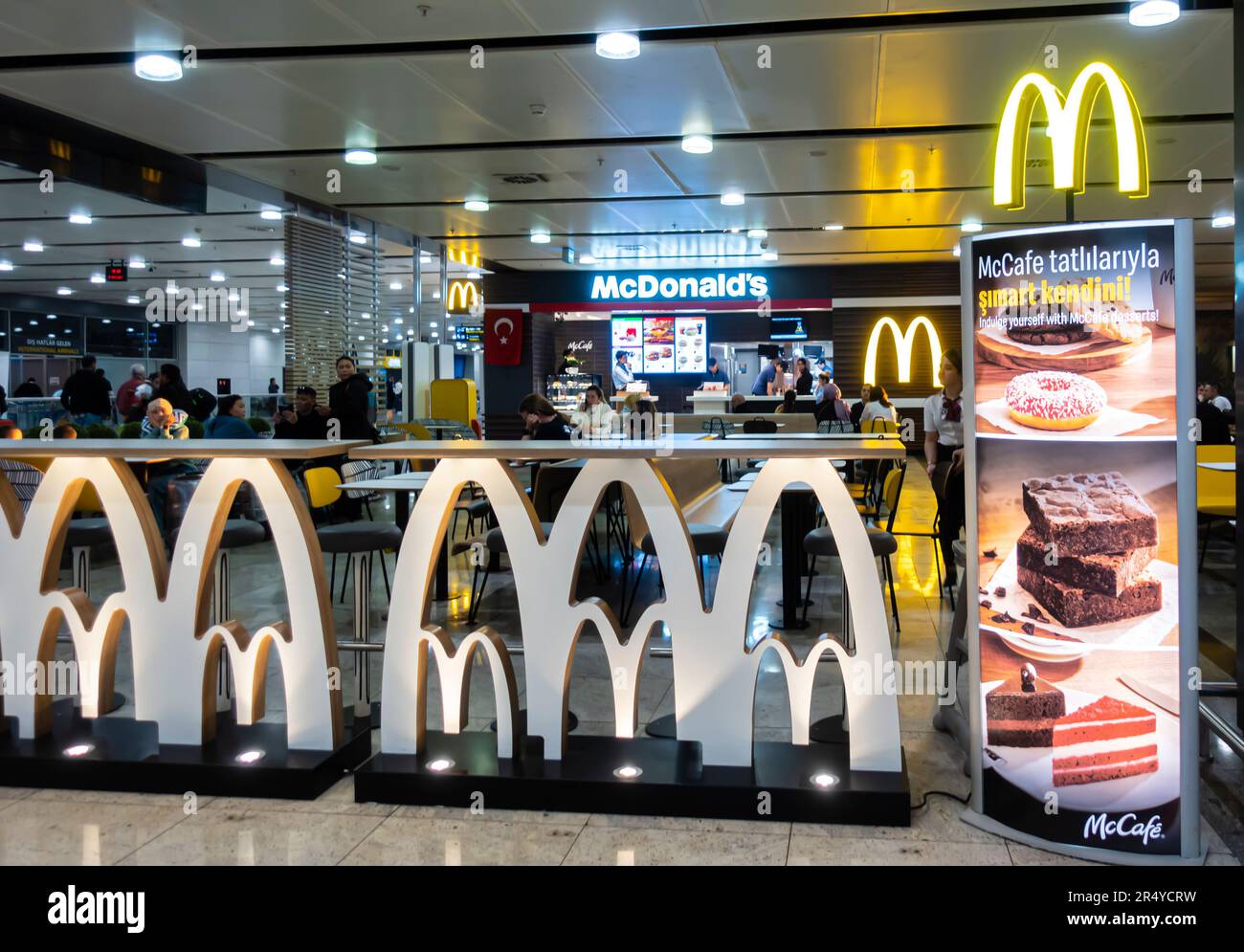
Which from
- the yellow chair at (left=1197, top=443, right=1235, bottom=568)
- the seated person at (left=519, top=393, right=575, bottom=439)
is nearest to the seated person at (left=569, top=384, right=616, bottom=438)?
the seated person at (left=519, top=393, right=575, bottom=439)

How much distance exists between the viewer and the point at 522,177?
879 centimetres

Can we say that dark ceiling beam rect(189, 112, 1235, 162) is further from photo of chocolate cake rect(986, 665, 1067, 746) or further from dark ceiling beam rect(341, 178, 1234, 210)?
photo of chocolate cake rect(986, 665, 1067, 746)

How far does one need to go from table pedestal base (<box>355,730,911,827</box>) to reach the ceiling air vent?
6372 millimetres

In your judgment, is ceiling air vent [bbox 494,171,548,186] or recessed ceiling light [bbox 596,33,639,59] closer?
recessed ceiling light [bbox 596,33,639,59]

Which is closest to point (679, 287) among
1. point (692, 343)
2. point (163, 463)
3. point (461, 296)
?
point (692, 343)

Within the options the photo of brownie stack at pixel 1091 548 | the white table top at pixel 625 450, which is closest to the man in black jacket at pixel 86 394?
the white table top at pixel 625 450

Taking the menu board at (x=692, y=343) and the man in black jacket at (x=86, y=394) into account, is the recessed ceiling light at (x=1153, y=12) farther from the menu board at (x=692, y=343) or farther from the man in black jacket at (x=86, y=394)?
the menu board at (x=692, y=343)

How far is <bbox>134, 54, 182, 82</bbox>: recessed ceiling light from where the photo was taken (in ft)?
18.1

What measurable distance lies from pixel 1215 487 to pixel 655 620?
175 inches

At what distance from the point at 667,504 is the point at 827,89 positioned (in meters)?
4.13

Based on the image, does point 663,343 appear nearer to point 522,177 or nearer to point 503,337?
point 503,337

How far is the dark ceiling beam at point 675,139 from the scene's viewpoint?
279 inches
